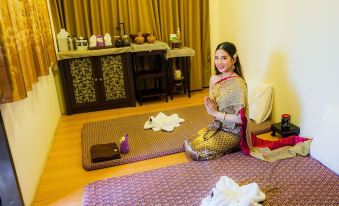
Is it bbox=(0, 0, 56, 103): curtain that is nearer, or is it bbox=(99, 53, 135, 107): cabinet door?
bbox=(0, 0, 56, 103): curtain

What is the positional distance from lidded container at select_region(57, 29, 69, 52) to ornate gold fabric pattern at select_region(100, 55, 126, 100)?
49cm

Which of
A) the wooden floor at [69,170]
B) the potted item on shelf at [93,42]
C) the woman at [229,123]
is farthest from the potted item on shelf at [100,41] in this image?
the woman at [229,123]

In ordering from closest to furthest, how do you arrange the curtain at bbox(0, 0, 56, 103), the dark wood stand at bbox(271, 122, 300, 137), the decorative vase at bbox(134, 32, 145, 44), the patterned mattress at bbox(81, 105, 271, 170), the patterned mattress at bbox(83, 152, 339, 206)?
1. the curtain at bbox(0, 0, 56, 103)
2. the patterned mattress at bbox(83, 152, 339, 206)
3. the patterned mattress at bbox(81, 105, 271, 170)
4. the dark wood stand at bbox(271, 122, 300, 137)
5. the decorative vase at bbox(134, 32, 145, 44)

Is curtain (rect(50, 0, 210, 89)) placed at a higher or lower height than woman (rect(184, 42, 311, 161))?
higher

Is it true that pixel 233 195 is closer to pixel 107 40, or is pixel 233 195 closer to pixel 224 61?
pixel 224 61

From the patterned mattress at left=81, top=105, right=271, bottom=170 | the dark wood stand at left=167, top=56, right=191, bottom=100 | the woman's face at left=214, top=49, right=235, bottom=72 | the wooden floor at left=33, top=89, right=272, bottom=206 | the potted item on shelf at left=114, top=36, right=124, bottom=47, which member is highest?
the potted item on shelf at left=114, top=36, right=124, bottom=47

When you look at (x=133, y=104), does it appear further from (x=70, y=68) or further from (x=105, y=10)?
(x=105, y=10)

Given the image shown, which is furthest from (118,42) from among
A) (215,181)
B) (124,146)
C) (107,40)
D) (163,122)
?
(215,181)

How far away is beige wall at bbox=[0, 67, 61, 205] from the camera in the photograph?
5.94 ft

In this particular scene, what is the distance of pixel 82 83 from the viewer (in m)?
3.57

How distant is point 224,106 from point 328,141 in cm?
78

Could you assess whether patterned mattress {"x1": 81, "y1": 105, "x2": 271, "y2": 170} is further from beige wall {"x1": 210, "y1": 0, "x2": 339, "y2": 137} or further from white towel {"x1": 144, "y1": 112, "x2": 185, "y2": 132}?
beige wall {"x1": 210, "y1": 0, "x2": 339, "y2": 137}

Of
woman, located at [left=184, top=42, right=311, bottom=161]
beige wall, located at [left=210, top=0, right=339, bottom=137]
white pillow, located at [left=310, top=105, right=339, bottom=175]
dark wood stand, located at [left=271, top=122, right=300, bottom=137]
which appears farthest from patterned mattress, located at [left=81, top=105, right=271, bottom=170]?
white pillow, located at [left=310, top=105, right=339, bottom=175]

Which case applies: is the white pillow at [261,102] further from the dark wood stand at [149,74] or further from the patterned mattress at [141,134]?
the dark wood stand at [149,74]
